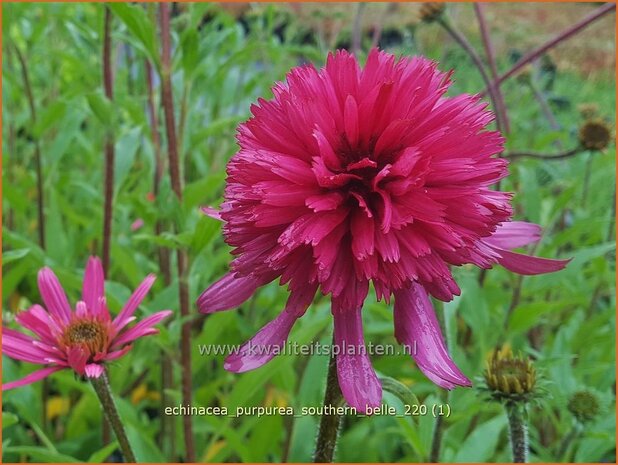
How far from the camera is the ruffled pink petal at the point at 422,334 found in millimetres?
387

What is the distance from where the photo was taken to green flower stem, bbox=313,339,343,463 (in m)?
0.43

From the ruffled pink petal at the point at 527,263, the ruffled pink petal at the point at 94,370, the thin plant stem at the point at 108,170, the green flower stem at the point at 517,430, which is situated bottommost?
the green flower stem at the point at 517,430

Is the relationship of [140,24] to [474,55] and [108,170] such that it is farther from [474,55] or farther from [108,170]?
[474,55]

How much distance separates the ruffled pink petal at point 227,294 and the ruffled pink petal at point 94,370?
0.10 meters

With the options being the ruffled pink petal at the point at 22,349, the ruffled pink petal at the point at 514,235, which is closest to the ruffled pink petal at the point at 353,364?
the ruffled pink petal at the point at 514,235

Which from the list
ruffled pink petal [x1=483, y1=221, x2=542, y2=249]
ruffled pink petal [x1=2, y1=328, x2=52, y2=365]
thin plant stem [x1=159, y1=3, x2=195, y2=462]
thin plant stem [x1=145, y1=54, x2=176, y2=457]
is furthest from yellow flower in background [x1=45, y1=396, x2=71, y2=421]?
ruffled pink petal [x1=483, y1=221, x2=542, y2=249]

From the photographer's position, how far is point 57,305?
581 mm

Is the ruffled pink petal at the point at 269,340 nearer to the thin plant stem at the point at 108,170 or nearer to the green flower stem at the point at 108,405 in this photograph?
the green flower stem at the point at 108,405

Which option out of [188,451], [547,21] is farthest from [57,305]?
[547,21]

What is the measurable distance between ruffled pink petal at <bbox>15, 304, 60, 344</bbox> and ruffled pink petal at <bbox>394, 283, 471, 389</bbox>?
0.29 meters

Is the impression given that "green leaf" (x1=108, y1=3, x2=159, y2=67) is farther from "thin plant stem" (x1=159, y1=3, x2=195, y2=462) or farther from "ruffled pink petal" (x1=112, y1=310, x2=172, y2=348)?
"ruffled pink petal" (x1=112, y1=310, x2=172, y2=348)

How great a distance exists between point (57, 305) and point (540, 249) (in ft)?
1.99

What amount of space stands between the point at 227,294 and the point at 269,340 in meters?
0.05

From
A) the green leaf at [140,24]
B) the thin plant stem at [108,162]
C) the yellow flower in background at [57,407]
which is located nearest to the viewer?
the green leaf at [140,24]
